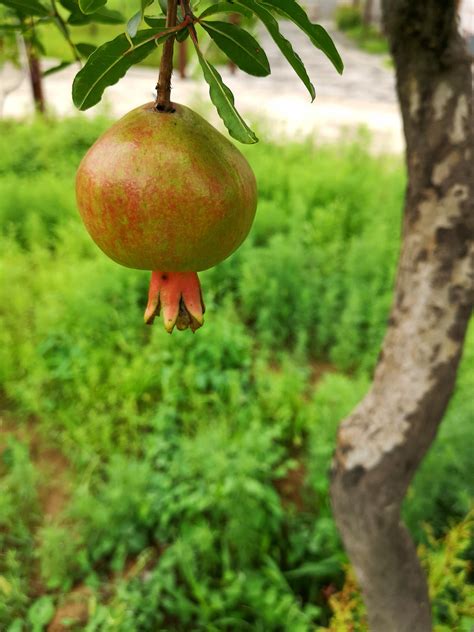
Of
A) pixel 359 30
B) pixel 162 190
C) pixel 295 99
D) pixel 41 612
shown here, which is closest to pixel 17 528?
pixel 41 612

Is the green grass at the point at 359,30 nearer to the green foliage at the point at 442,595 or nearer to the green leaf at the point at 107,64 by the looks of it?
the green foliage at the point at 442,595

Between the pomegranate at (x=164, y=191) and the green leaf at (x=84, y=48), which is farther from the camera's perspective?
the green leaf at (x=84, y=48)

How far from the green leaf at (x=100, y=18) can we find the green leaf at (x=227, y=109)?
0.22 metres

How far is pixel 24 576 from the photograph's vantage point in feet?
5.98

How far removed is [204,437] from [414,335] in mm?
1063

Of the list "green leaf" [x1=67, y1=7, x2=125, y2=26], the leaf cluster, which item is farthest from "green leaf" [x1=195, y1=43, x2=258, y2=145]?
"green leaf" [x1=67, y1=7, x2=125, y2=26]

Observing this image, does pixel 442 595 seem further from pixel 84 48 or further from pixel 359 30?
pixel 359 30

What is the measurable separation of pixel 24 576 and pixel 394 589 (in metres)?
1.22

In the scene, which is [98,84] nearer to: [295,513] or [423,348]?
[423,348]

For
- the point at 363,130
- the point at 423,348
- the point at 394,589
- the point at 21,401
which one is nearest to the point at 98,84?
the point at 423,348

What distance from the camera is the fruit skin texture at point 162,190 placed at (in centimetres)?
34

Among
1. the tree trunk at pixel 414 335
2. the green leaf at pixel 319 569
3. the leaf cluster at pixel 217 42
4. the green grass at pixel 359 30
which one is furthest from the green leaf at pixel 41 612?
the green grass at pixel 359 30

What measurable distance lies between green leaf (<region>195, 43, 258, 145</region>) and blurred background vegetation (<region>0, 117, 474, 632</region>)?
1.27 meters

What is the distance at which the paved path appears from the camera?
5773 millimetres
